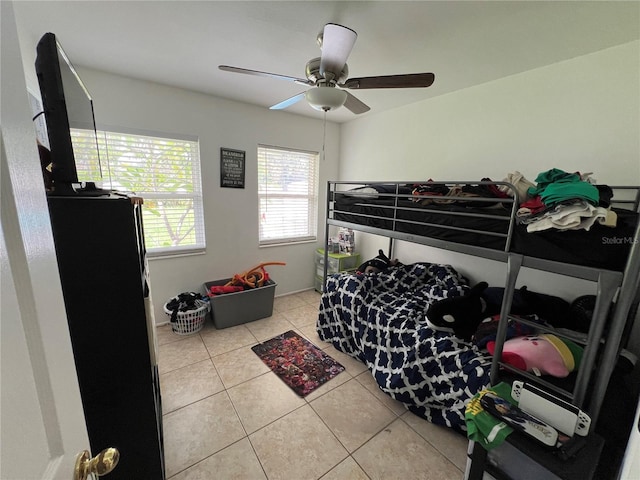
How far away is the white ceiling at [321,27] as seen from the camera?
1.32m

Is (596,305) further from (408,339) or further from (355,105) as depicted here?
(355,105)

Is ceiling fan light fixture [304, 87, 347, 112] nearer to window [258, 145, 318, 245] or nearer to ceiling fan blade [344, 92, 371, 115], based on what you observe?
ceiling fan blade [344, 92, 371, 115]

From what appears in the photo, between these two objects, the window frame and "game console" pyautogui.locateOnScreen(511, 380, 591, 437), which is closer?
"game console" pyautogui.locateOnScreen(511, 380, 591, 437)

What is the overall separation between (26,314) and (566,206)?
5.58ft

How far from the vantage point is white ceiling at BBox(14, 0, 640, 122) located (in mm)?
1322

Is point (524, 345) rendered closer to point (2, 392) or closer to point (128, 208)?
point (2, 392)

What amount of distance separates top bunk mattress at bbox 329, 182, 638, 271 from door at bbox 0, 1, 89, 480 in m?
1.66

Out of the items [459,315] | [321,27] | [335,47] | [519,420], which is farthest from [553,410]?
[321,27]

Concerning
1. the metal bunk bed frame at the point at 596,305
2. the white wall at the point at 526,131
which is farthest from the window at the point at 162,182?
the metal bunk bed frame at the point at 596,305

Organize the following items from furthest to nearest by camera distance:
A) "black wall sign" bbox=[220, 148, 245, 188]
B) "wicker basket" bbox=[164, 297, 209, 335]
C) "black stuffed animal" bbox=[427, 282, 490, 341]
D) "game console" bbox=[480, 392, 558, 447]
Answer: "black wall sign" bbox=[220, 148, 245, 188], "wicker basket" bbox=[164, 297, 209, 335], "black stuffed animal" bbox=[427, 282, 490, 341], "game console" bbox=[480, 392, 558, 447]

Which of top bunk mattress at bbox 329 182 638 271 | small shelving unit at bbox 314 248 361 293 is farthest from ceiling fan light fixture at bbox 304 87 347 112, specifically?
small shelving unit at bbox 314 248 361 293

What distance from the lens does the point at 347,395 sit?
1.87 metres

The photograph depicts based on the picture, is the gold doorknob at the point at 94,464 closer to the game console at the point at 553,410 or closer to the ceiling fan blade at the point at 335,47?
the game console at the point at 553,410

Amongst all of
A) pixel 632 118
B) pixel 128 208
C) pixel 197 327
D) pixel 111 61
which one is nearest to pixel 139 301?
pixel 128 208
